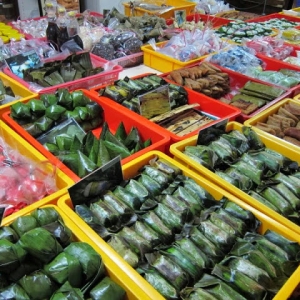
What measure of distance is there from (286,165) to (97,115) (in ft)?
3.15

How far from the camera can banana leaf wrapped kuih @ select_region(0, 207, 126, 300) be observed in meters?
0.80

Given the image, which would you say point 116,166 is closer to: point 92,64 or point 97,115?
point 97,115

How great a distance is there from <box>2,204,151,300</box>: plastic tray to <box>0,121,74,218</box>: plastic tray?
0.34 feet

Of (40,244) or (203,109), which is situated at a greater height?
(40,244)

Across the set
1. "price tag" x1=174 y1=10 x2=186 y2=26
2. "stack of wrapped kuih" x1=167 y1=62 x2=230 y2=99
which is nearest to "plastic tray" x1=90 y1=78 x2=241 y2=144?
"stack of wrapped kuih" x1=167 y1=62 x2=230 y2=99

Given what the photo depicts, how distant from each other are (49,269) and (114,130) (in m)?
1.02

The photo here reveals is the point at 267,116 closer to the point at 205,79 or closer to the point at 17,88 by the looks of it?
the point at 205,79

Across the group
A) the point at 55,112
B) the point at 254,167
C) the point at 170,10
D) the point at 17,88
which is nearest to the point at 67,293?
the point at 254,167

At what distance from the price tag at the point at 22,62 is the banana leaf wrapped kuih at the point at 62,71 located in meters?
0.08

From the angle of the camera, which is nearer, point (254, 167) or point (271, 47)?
point (254, 167)

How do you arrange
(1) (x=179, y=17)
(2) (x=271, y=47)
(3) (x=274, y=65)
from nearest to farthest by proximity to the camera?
1. (3) (x=274, y=65)
2. (2) (x=271, y=47)
3. (1) (x=179, y=17)

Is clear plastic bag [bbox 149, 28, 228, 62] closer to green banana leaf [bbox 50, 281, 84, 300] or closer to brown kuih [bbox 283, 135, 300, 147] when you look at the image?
brown kuih [bbox 283, 135, 300, 147]

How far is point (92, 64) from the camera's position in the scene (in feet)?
7.60

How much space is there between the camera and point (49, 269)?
0.84 meters
